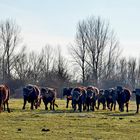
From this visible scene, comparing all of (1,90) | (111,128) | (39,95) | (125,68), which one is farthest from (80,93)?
(125,68)

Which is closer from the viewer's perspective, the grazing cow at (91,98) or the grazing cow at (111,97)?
the grazing cow at (91,98)

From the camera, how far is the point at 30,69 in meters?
117

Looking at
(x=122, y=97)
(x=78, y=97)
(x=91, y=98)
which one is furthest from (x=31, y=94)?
(x=122, y=97)

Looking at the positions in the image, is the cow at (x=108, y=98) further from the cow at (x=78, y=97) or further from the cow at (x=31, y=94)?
the cow at (x=31, y=94)

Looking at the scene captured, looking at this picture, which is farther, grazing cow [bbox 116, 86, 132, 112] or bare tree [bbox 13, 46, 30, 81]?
bare tree [bbox 13, 46, 30, 81]

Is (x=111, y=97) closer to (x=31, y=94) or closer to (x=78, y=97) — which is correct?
(x=78, y=97)

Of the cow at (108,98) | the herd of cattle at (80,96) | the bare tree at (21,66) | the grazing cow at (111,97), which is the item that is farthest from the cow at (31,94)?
the bare tree at (21,66)

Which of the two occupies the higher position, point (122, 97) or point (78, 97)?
point (122, 97)

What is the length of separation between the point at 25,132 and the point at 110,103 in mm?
29144

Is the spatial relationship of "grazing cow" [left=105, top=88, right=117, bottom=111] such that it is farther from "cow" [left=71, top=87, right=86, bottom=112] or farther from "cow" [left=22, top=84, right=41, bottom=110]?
"cow" [left=22, top=84, right=41, bottom=110]

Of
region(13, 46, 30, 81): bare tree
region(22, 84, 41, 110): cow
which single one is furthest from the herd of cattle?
region(13, 46, 30, 81): bare tree

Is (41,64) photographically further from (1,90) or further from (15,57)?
(1,90)

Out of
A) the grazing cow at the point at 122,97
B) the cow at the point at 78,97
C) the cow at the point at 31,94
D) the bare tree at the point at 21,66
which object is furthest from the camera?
the bare tree at the point at 21,66

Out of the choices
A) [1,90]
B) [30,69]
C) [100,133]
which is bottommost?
[100,133]
